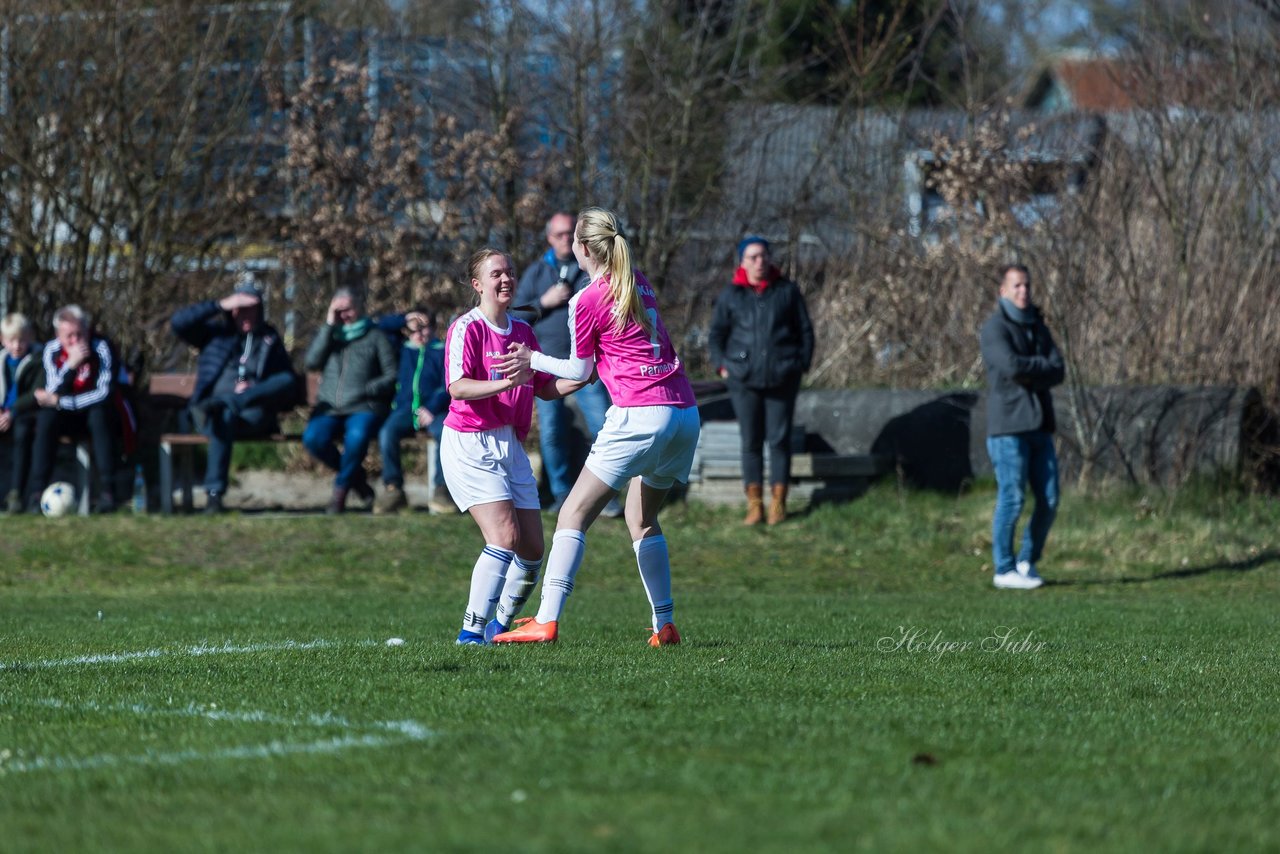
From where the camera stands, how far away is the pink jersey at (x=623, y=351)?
24.8 feet

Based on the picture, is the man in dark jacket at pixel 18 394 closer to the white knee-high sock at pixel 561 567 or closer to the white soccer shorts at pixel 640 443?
the white knee-high sock at pixel 561 567

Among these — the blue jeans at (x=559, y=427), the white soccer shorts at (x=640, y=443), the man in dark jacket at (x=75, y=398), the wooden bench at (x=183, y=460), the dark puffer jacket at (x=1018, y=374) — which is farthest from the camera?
the wooden bench at (x=183, y=460)

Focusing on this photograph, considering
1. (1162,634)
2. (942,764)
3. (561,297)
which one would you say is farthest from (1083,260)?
(942,764)

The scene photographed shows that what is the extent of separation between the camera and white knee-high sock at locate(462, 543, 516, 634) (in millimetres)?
7762

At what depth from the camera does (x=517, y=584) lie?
7.94 metres

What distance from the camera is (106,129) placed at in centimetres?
1792

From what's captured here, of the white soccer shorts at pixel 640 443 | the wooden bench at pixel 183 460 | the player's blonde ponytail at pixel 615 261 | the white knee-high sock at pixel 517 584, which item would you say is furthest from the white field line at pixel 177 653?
the wooden bench at pixel 183 460

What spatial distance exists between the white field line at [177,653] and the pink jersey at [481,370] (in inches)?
46.9

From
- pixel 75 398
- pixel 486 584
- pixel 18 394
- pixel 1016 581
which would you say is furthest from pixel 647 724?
pixel 18 394

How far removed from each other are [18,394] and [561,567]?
9.15m

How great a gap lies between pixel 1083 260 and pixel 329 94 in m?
9.05

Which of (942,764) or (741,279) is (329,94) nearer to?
(741,279)

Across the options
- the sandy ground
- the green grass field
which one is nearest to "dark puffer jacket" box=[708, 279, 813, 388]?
the green grass field

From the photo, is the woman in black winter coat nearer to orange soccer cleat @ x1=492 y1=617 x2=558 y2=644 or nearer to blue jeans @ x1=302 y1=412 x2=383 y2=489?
blue jeans @ x1=302 y1=412 x2=383 y2=489
